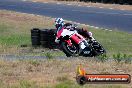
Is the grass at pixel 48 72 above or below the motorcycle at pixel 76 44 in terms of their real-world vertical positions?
above

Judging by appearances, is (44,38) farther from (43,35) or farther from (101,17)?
(101,17)

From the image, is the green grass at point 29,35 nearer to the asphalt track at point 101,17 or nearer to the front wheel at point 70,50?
the front wheel at point 70,50

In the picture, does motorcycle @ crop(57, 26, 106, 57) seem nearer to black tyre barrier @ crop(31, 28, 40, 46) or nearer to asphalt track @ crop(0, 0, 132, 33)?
black tyre barrier @ crop(31, 28, 40, 46)

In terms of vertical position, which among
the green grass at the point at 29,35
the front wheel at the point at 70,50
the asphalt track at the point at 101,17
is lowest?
the asphalt track at the point at 101,17

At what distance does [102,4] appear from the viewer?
5444 centimetres

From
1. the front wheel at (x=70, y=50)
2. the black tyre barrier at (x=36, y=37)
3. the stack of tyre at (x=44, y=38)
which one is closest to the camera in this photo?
the front wheel at (x=70, y=50)

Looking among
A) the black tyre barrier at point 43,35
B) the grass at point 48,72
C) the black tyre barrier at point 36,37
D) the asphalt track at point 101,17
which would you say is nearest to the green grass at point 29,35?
the black tyre barrier at point 36,37

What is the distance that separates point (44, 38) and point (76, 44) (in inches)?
165

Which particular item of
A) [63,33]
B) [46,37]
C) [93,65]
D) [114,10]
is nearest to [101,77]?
[93,65]

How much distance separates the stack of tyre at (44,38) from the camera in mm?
21609

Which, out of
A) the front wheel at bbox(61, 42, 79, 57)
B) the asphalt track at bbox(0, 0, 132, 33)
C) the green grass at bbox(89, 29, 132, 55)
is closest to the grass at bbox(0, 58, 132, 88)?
the front wheel at bbox(61, 42, 79, 57)

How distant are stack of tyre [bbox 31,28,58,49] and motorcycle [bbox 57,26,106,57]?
9.54ft

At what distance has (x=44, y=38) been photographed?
2208cm

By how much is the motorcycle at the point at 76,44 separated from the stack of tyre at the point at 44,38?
2.91m
